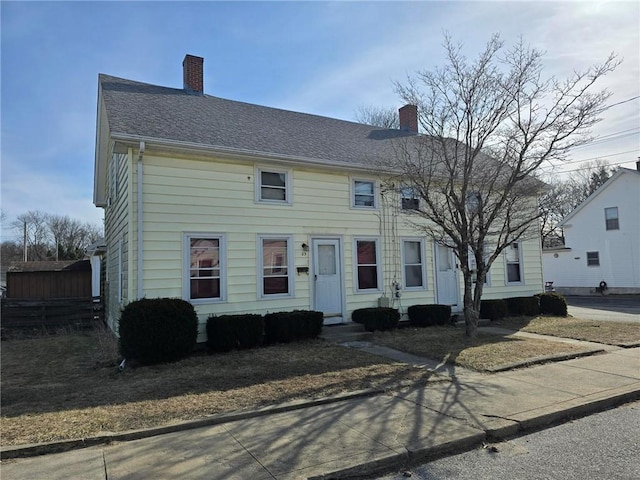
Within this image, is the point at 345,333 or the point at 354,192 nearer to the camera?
the point at 345,333

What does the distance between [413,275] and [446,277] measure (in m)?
1.22

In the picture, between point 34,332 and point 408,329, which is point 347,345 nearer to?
point 408,329

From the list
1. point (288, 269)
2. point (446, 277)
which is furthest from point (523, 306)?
point (288, 269)

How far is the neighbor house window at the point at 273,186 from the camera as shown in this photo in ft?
35.4

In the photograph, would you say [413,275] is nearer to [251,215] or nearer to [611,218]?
[251,215]

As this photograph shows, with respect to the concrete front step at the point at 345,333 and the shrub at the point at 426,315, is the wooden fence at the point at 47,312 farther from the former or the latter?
the shrub at the point at 426,315

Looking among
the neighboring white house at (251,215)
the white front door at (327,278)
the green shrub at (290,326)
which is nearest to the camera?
the neighboring white house at (251,215)

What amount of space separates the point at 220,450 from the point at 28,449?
180 centimetres

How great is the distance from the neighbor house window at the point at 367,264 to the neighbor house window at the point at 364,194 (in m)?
1.00

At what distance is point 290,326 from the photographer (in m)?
9.95

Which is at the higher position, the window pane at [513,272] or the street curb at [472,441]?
the window pane at [513,272]

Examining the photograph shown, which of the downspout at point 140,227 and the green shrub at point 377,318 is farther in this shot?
the green shrub at point 377,318

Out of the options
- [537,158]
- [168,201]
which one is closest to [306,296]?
[168,201]

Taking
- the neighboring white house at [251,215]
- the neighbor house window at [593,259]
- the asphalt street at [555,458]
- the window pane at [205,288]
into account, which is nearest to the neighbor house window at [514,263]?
the neighboring white house at [251,215]
